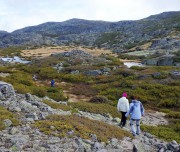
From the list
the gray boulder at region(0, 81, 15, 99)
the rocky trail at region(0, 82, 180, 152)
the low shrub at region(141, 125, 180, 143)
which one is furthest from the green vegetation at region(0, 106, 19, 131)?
the low shrub at region(141, 125, 180, 143)

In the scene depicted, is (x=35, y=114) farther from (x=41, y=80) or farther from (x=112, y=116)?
(x=41, y=80)

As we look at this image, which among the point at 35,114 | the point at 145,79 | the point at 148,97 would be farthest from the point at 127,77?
the point at 35,114

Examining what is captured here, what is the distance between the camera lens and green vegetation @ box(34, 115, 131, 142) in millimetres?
14070

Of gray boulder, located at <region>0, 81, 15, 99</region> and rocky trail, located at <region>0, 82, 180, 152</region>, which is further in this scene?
gray boulder, located at <region>0, 81, 15, 99</region>

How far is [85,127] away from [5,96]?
22.2 ft

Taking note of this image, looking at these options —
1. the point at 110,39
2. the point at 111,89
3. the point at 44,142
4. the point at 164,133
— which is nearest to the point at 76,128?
the point at 44,142

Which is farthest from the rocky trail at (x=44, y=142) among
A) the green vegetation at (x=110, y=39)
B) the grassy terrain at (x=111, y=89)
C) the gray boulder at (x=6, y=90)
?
the green vegetation at (x=110, y=39)

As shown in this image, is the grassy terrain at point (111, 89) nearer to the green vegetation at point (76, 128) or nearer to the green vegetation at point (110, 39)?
the green vegetation at point (76, 128)

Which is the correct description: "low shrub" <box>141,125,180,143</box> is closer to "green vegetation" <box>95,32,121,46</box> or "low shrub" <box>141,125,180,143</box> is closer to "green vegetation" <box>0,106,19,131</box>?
"green vegetation" <box>0,106,19,131</box>

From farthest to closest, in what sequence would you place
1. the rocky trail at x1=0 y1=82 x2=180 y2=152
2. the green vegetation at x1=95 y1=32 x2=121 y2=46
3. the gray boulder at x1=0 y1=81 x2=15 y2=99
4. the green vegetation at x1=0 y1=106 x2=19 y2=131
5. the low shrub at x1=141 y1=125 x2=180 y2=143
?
the green vegetation at x1=95 y1=32 x2=121 y2=46 < the gray boulder at x1=0 y1=81 x2=15 y2=99 < the low shrub at x1=141 y1=125 x2=180 y2=143 < the green vegetation at x1=0 y1=106 x2=19 y2=131 < the rocky trail at x1=0 y1=82 x2=180 y2=152

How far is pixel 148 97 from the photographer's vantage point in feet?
108

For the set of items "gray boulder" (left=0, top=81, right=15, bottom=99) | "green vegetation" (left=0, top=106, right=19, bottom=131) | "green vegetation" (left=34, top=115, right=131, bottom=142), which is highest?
"gray boulder" (left=0, top=81, right=15, bottom=99)

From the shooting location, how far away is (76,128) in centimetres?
1471

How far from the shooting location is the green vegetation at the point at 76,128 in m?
14.1
